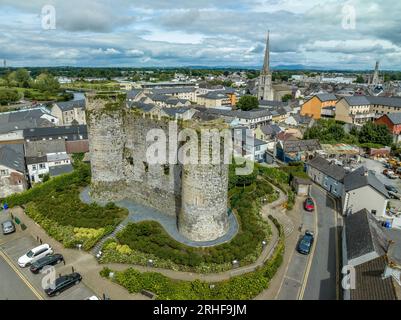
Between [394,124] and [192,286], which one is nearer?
[192,286]

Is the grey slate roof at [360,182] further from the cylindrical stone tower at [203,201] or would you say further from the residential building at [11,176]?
the residential building at [11,176]

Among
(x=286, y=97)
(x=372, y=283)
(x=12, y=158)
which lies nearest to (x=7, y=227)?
(x=12, y=158)

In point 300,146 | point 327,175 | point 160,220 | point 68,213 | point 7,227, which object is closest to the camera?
point 160,220

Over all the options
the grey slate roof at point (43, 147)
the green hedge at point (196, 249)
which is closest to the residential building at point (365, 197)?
the green hedge at point (196, 249)

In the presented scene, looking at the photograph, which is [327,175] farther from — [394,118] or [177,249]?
[394,118]

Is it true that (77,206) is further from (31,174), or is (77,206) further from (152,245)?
(31,174)

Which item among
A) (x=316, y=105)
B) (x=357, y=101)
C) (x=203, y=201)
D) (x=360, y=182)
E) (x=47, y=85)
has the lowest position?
(x=360, y=182)

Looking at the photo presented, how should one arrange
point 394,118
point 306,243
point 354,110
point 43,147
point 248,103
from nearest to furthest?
point 306,243 < point 43,147 < point 394,118 < point 354,110 < point 248,103
